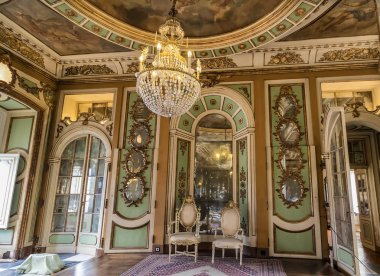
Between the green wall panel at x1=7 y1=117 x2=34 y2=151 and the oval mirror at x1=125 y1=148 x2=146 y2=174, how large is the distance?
2170 mm

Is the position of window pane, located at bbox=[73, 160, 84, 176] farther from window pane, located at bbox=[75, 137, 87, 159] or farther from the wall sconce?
the wall sconce

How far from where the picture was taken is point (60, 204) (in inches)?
249

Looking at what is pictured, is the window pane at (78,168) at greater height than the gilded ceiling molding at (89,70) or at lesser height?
lesser

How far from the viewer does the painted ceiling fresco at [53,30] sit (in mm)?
4629

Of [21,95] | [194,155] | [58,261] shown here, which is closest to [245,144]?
[194,155]

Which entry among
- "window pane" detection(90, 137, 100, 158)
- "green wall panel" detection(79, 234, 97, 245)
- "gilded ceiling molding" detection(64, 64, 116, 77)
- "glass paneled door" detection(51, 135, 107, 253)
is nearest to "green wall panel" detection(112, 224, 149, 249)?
"glass paneled door" detection(51, 135, 107, 253)

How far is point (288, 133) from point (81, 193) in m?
4.68

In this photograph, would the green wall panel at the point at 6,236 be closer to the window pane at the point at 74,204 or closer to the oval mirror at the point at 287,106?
the window pane at the point at 74,204

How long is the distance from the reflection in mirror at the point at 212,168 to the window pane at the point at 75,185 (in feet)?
8.65

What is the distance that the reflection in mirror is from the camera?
6367 mm

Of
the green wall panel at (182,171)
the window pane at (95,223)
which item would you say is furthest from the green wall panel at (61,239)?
the green wall panel at (182,171)

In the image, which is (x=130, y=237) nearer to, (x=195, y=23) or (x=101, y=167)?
(x=101, y=167)

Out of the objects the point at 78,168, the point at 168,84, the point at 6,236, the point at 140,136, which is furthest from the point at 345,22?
the point at 6,236

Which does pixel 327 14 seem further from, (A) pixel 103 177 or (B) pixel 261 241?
(A) pixel 103 177
